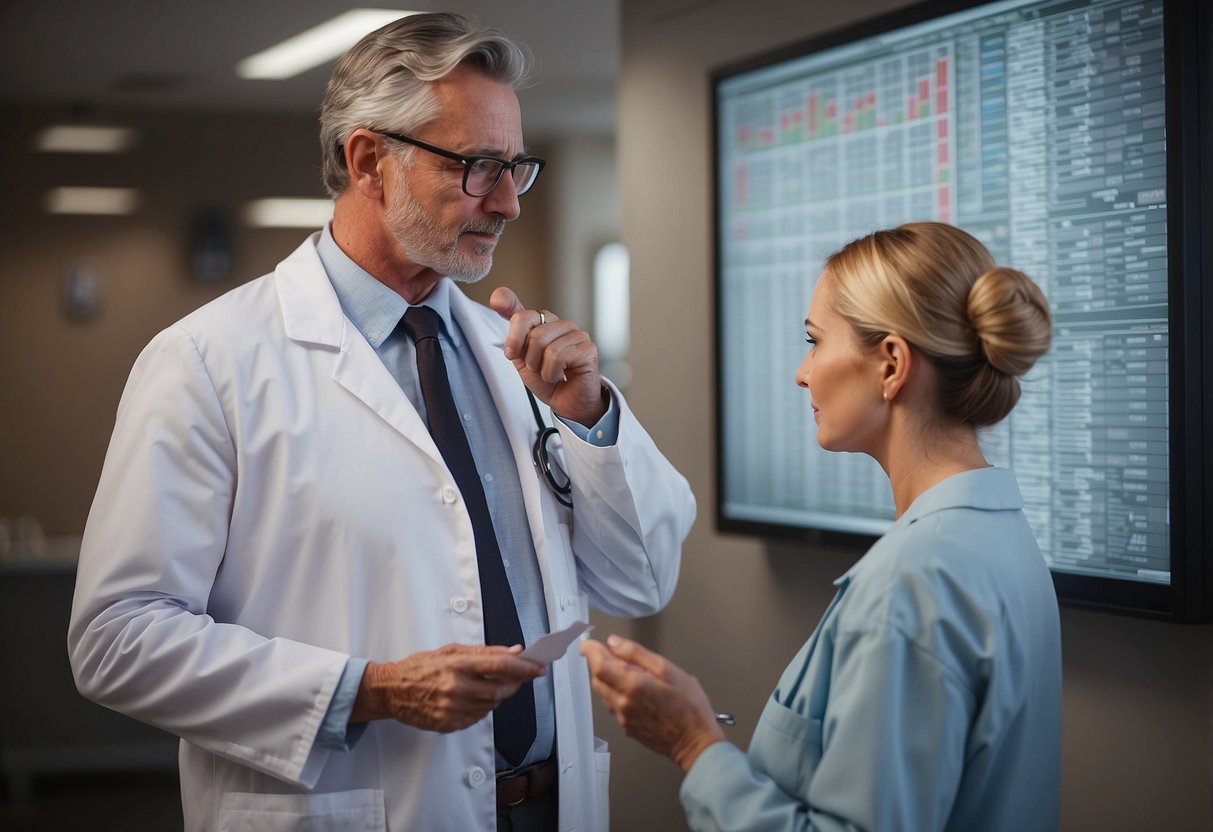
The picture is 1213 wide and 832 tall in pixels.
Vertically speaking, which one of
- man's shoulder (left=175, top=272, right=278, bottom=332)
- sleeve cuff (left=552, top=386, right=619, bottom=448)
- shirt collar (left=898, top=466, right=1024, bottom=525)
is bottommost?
shirt collar (left=898, top=466, right=1024, bottom=525)

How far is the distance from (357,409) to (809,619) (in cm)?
155

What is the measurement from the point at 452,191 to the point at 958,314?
785 mm

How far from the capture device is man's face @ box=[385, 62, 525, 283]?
162 centimetres

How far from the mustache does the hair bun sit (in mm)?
740

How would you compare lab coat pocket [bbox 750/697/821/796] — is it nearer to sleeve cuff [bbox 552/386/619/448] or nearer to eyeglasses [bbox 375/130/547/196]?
sleeve cuff [bbox 552/386/619/448]

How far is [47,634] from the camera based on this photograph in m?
3.60

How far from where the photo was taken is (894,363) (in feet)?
4.04

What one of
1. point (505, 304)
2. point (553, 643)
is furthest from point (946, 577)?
point (505, 304)

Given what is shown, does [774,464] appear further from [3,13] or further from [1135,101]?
[3,13]

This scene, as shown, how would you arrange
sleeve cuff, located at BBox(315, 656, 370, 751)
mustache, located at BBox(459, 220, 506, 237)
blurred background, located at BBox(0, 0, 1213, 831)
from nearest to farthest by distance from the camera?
sleeve cuff, located at BBox(315, 656, 370, 751) → mustache, located at BBox(459, 220, 506, 237) → blurred background, located at BBox(0, 0, 1213, 831)

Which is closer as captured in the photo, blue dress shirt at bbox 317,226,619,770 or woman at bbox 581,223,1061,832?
woman at bbox 581,223,1061,832

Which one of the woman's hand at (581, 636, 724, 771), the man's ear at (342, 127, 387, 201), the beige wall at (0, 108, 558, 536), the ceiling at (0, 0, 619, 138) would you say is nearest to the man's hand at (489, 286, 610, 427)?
the man's ear at (342, 127, 387, 201)

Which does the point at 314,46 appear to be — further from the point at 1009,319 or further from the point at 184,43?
the point at 1009,319

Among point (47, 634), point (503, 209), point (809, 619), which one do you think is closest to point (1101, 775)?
point (809, 619)
